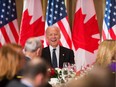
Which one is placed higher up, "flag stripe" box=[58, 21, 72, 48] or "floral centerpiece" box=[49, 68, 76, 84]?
"flag stripe" box=[58, 21, 72, 48]

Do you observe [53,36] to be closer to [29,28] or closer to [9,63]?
[29,28]

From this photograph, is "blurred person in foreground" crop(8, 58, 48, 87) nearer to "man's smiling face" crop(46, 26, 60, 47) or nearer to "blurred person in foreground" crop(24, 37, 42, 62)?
"blurred person in foreground" crop(24, 37, 42, 62)

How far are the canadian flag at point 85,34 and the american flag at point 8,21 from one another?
1335 mm

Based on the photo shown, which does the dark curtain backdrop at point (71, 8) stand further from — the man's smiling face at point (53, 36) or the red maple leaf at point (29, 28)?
the man's smiling face at point (53, 36)

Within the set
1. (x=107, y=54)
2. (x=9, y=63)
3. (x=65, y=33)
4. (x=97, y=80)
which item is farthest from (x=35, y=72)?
(x=65, y=33)

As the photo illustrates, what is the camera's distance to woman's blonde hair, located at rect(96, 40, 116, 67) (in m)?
3.79

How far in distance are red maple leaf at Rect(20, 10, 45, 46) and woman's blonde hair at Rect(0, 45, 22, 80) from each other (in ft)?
13.3

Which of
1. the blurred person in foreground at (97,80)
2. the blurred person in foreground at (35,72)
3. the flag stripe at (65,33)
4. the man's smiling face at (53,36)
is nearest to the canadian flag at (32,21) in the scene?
the flag stripe at (65,33)

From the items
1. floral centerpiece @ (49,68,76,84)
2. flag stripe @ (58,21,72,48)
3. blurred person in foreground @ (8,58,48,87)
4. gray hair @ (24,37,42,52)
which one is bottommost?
floral centerpiece @ (49,68,76,84)

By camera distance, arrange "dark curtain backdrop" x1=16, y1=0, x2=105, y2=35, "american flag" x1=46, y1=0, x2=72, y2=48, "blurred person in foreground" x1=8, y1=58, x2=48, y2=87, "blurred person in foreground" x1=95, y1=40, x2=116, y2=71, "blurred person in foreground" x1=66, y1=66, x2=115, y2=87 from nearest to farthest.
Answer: "blurred person in foreground" x1=66, y1=66, x2=115, y2=87
"blurred person in foreground" x1=8, y1=58, x2=48, y2=87
"blurred person in foreground" x1=95, y1=40, x2=116, y2=71
"american flag" x1=46, y1=0, x2=72, y2=48
"dark curtain backdrop" x1=16, y1=0, x2=105, y2=35

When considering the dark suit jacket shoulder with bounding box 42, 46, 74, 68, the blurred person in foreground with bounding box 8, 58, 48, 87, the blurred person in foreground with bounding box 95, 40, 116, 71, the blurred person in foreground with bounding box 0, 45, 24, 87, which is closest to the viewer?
the blurred person in foreground with bounding box 8, 58, 48, 87

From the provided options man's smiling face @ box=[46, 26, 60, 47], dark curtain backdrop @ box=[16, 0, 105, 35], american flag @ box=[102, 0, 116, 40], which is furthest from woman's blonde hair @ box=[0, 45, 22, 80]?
dark curtain backdrop @ box=[16, 0, 105, 35]

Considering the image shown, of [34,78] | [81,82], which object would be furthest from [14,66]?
[81,82]

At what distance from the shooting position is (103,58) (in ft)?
12.5
